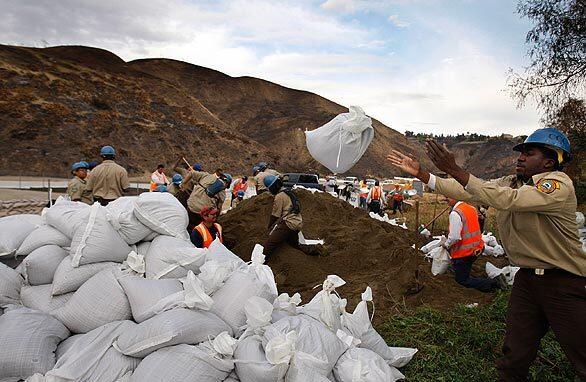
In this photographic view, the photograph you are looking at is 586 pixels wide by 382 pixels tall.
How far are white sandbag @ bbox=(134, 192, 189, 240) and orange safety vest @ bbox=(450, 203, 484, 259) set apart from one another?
105 inches

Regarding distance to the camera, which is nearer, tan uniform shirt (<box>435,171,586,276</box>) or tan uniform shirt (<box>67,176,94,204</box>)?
tan uniform shirt (<box>435,171,586,276</box>)

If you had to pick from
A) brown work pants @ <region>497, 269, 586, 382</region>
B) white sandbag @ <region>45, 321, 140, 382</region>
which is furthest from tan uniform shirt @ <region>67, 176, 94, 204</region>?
brown work pants @ <region>497, 269, 586, 382</region>

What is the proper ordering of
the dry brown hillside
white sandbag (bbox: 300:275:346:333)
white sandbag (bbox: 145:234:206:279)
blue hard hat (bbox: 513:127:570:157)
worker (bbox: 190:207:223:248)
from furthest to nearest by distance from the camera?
the dry brown hillside < worker (bbox: 190:207:223:248) < white sandbag (bbox: 145:234:206:279) < white sandbag (bbox: 300:275:346:333) < blue hard hat (bbox: 513:127:570:157)

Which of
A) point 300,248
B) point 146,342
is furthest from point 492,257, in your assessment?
point 146,342

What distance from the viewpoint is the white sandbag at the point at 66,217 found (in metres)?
3.37

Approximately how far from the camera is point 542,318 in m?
2.55

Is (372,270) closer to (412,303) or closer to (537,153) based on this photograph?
(412,303)

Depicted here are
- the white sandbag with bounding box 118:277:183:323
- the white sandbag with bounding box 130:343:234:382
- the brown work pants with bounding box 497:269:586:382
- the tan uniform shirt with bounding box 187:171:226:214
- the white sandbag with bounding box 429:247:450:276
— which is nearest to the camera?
the white sandbag with bounding box 130:343:234:382

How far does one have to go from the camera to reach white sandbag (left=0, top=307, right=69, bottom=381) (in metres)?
2.40

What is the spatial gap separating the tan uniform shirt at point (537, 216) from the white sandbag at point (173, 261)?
1622 mm

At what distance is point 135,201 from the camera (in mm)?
3477

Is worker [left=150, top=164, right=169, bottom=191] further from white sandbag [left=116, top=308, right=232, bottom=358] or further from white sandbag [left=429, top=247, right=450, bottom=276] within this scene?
white sandbag [left=116, top=308, right=232, bottom=358]

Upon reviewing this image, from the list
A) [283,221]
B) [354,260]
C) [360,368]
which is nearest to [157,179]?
[283,221]

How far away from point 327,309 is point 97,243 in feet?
5.17
